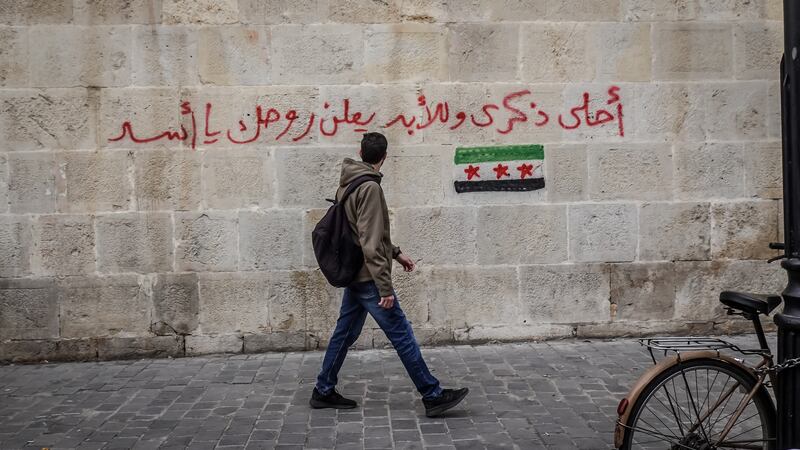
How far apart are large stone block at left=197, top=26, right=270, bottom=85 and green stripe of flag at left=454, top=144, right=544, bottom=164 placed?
6.21 ft

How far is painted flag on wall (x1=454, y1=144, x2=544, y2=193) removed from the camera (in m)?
6.58

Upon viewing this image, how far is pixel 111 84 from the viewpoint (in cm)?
636

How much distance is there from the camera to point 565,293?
668 centimetres

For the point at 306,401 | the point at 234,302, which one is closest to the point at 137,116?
the point at 234,302

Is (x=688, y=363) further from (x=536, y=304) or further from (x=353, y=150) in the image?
(x=353, y=150)

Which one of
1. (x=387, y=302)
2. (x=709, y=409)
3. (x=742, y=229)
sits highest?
(x=742, y=229)

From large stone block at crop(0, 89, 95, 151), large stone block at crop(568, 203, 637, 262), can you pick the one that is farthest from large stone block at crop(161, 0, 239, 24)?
large stone block at crop(568, 203, 637, 262)

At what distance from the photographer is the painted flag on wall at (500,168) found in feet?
21.6

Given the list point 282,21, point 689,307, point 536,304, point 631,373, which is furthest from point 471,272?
point 282,21

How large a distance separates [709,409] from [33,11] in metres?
6.02

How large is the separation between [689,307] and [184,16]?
5.23 metres

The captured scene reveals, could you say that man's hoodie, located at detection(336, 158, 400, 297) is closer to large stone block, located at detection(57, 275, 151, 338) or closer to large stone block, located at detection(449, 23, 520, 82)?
large stone block, located at detection(449, 23, 520, 82)

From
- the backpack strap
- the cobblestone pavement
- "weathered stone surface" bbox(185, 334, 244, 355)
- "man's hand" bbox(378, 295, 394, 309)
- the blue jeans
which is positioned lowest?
the cobblestone pavement

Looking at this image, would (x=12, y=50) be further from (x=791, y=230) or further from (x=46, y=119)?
(x=791, y=230)
